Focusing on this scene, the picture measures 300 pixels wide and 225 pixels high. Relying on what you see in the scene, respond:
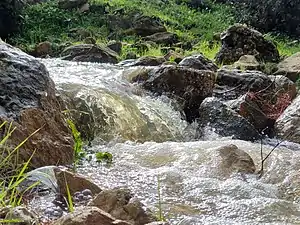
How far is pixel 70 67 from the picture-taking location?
7754 mm

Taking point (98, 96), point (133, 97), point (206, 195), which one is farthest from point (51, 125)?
point (133, 97)

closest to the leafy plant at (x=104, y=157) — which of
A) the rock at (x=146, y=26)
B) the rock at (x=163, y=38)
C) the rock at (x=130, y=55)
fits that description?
the rock at (x=130, y=55)

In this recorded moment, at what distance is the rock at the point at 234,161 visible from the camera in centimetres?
412

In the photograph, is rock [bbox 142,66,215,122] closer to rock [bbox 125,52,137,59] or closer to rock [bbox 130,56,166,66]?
rock [bbox 130,56,166,66]

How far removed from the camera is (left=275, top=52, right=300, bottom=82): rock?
27.1ft

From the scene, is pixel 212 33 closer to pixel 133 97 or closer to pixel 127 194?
pixel 133 97

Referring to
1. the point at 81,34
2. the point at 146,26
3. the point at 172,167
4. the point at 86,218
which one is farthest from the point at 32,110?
the point at 146,26

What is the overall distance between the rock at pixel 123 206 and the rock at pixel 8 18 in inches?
405

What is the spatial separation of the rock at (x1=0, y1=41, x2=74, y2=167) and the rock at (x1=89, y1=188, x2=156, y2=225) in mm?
972

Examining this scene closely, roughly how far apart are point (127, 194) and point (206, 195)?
2.84 ft

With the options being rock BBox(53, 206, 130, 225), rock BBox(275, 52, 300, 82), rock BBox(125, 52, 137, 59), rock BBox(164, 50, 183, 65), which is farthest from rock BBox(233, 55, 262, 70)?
rock BBox(53, 206, 130, 225)

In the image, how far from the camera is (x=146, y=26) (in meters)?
13.9

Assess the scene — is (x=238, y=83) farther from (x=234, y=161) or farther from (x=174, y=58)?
(x=234, y=161)

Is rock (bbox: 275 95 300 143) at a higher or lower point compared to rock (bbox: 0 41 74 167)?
lower
